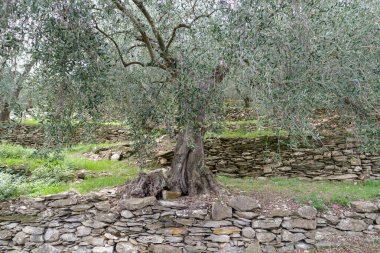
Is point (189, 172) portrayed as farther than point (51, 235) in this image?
Yes

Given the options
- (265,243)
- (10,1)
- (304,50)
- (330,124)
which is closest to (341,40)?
(304,50)

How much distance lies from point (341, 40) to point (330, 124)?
6.08 meters

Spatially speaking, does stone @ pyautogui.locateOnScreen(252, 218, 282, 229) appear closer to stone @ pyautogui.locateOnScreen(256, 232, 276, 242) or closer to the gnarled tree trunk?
stone @ pyautogui.locateOnScreen(256, 232, 276, 242)

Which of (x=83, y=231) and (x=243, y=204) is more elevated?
(x=243, y=204)

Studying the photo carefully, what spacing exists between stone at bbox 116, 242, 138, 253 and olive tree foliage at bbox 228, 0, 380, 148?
382 centimetres

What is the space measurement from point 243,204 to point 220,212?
0.53 metres

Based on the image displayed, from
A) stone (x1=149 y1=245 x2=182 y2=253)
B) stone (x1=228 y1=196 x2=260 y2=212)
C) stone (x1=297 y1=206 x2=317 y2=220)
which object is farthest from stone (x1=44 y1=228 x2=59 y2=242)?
stone (x1=297 y1=206 x2=317 y2=220)

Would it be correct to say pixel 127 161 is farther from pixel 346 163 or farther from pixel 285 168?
pixel 346 163

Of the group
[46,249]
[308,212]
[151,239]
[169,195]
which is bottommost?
[46,249]

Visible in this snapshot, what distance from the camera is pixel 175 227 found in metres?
6.45

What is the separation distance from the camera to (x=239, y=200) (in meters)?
6.57

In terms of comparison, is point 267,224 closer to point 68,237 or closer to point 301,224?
point 301,224

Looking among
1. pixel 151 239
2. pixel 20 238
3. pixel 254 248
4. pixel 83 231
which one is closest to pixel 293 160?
pixel 254 248

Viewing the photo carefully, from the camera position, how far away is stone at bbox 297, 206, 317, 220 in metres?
6.44
